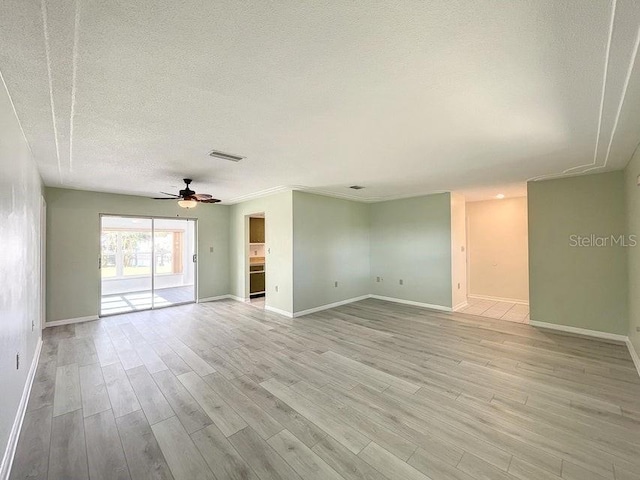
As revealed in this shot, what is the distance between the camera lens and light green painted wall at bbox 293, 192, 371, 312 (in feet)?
18.0

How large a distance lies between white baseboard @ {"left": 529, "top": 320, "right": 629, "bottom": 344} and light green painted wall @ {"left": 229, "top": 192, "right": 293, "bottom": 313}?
4.37m

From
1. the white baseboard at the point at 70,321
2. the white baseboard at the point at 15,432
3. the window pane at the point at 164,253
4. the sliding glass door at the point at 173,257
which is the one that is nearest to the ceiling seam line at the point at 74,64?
the white baseboard at the point at 15,432

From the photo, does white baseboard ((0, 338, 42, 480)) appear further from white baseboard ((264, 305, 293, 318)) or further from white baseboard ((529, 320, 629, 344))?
white baseboard ((529, 320, 629, 344))

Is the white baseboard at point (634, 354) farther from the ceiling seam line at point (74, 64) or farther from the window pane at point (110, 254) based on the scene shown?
the window pane at point (110, 254)

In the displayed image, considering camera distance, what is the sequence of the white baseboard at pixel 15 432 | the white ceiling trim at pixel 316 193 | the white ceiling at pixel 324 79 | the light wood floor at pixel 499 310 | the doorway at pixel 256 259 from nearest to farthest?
1. the white ceiling at pixel 324 79
2. the white baseboard at pixel 15 432
3. the light wood floor at pixel 499 310
4. the white ceiling trim at pixel 316 193
5. the doorway at pixel 256 259


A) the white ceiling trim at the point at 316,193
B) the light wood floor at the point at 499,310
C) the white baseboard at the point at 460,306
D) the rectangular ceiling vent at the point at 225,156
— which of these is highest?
the white ceiling trim at the point at 316,193

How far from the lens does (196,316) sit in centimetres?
542

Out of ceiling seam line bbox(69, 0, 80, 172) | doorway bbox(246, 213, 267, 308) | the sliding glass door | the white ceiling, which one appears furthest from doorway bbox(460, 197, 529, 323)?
the sliding glass door

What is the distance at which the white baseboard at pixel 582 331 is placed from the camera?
3886 mm

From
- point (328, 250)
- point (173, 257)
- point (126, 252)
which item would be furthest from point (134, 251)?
point (328, 250)

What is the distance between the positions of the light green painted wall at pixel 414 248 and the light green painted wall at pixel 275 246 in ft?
8.66

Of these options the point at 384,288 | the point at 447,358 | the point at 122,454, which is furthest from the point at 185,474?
the point at 384,288

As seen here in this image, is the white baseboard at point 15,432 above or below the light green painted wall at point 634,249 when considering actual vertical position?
below

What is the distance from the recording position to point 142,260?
27.5 ft
